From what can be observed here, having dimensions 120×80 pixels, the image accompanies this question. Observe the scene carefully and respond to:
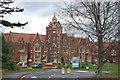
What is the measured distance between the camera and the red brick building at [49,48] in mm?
47713

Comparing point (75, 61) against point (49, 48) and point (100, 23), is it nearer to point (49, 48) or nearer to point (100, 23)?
point (49, 48)

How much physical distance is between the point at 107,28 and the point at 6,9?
28.6 ft

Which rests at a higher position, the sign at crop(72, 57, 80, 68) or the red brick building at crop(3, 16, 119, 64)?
the red brick building at crop(3, 16, 119, 64)

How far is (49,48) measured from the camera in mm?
53281

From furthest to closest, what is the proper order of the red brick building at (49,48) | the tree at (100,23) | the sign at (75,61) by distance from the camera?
1. the red brick building at (49,48)
2. the sign at (75,61)
3. the tree at (100,23)

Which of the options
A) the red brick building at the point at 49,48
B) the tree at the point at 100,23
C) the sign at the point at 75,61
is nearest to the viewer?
the tree at the point at 100,23

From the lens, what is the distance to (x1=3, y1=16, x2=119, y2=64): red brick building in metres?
47.7

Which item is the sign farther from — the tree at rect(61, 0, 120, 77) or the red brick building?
the tree at rect(61, 0, 120, 77)

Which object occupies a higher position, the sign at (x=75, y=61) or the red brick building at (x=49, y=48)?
the red brick building at (x=49, y=48)

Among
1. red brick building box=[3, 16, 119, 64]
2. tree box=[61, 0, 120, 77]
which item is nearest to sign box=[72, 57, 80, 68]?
red brick building box=[3, 16, 119, 64]

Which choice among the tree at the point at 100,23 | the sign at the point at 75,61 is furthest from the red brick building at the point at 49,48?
the tree at the point at 100,23

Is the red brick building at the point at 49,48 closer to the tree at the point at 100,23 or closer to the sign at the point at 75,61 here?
the sign at the point at 75,61

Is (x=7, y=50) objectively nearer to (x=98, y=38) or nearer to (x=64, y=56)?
(x=98, y=38)

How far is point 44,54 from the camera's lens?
54969 mm
